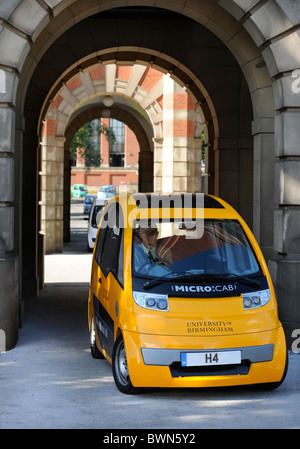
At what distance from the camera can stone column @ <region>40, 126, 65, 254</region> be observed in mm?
24109

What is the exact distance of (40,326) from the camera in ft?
33.5

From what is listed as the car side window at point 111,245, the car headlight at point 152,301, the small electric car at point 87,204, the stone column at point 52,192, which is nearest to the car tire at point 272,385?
the car headlight at point 152,301

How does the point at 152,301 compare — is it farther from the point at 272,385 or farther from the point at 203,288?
the point at 272,385

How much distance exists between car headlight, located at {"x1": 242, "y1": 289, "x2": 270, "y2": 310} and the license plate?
49 centimetres

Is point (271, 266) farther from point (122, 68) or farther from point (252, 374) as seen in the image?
point (122, 68)

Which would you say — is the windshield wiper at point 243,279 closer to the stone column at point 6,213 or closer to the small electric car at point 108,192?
the stone column at point 6,213

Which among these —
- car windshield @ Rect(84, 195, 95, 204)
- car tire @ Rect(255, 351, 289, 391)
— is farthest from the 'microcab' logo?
car windshield @ Rect(84, 195, 95, 204)

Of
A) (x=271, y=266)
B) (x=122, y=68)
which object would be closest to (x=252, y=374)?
(x=271, y=266)

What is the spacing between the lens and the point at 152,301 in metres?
6.38

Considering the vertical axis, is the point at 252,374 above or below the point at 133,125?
below

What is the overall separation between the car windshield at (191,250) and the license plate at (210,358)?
862 mm

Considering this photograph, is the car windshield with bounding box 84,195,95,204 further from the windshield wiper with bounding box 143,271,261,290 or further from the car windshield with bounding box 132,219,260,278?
the windshield wiper with bounding box 143,271,261,290

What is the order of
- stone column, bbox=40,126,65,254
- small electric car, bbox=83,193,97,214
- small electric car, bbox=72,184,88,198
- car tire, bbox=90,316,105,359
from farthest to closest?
small electric car, bbox=72,184,88,198 < small electric car, bbox=83,193,97,214 < stone column, bbox=40,126,65,254 < car tire, bbox=90,316,105,359

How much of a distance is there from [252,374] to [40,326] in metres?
4.70
